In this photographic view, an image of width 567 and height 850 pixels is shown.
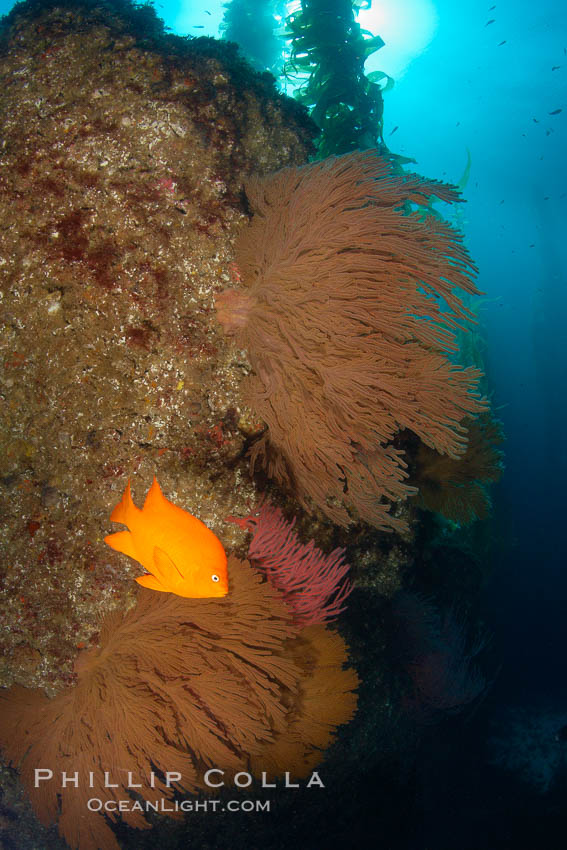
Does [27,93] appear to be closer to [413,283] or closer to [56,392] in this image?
[56,392]

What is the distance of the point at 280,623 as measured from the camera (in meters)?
2.35

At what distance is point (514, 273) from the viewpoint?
59.1 metres

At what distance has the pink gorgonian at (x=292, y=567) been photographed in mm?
2521

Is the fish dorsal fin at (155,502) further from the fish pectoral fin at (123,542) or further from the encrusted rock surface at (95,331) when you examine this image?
the encrusted rock surface at (95,331)

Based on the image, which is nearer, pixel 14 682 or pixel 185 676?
pixel 185 676

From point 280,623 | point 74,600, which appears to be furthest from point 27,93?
point 280,623

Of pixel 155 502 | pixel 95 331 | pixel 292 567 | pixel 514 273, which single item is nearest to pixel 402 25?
pixel 514 273

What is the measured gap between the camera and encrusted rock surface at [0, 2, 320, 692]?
2.38m

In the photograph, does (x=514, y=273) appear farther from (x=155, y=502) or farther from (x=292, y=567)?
(x=155, y=502)

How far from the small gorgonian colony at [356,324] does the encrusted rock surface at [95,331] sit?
40 centimetres

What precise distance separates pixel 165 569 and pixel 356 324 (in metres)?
1.61

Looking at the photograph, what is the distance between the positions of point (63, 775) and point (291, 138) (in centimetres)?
490

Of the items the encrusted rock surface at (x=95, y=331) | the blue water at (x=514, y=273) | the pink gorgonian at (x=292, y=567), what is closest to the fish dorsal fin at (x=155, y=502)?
the encrusted rock surface at (x=95, y=331)

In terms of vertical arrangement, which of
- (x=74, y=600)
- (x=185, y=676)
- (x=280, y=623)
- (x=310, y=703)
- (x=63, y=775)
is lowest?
(x=63, y=775)
